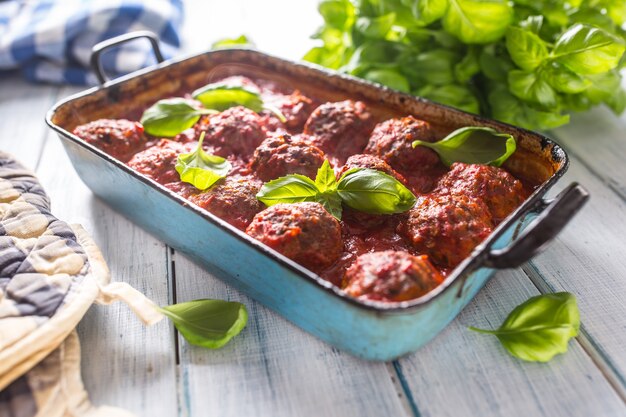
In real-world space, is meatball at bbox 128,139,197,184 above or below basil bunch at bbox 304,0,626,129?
below

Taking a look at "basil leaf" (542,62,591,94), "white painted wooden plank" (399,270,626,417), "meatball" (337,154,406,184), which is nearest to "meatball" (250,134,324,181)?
"meatball" (337,154,406,184)

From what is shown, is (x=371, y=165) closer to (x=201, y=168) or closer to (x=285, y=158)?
(x=285, y=158)

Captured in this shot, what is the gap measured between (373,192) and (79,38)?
2544 millimetres

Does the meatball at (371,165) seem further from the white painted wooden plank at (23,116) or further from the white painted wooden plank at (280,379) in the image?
the white painted wooden plank at (23,116)

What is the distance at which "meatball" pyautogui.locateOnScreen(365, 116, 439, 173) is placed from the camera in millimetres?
2305

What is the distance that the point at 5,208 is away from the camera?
2.25 m

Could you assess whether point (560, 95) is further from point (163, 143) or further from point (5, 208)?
point (5, 208)

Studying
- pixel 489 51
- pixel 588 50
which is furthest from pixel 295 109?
pixel 588 50

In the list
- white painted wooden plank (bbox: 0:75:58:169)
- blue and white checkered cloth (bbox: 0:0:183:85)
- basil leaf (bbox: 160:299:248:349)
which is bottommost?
white painted wooden plank (bbox: 0:75:58:169)

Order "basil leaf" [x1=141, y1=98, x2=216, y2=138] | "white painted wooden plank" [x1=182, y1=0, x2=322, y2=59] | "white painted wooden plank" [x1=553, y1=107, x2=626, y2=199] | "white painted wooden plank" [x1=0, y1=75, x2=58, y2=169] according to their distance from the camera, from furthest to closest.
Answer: "white painted wooden plank" [x1=182, y1=0, x2=322, y2=59], "white painted wooden plank" [x1=0, y1=75, x2=58, y2=169], "white painted wooden plank" [x1=553, y1=107, x2=626, y2=199], "basil leaf" [x1=141, y1=98, x2=216, y2=138]

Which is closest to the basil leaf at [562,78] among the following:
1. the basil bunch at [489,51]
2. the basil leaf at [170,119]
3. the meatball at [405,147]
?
the basil bunch at [489,51]

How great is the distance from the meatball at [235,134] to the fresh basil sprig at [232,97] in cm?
13

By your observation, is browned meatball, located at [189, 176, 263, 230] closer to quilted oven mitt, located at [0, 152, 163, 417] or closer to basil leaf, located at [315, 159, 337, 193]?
basil leaf, located at [315, 159, 337, 193]

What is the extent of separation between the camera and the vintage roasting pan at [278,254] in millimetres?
1616
